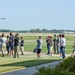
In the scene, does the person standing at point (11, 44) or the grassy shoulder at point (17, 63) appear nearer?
the grassy shoulder at point (17, 63)

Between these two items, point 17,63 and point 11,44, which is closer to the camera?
point 17,63

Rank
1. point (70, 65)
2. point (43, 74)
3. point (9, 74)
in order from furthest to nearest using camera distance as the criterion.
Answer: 1. point (9, 74)
2. point (70, 65)
3. point (43, 74)

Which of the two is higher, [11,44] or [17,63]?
[11,44]

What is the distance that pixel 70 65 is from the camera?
33.8ft

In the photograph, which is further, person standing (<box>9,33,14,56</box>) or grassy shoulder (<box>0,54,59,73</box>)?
person standing (<box>9,33,14,56</box>)

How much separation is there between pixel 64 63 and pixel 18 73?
18.9 ft

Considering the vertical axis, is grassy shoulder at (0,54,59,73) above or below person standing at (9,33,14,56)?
below

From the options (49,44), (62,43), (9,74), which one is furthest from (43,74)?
(49,44)

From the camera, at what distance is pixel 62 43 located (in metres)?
26.1

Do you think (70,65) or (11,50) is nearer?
(70,65)

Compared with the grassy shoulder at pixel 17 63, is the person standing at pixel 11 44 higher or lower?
higher

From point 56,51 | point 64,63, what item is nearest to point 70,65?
point 64,63

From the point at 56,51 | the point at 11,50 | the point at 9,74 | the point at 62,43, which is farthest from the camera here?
the point at 56,51

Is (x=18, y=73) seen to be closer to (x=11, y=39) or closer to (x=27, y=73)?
(x=27, y=73)
